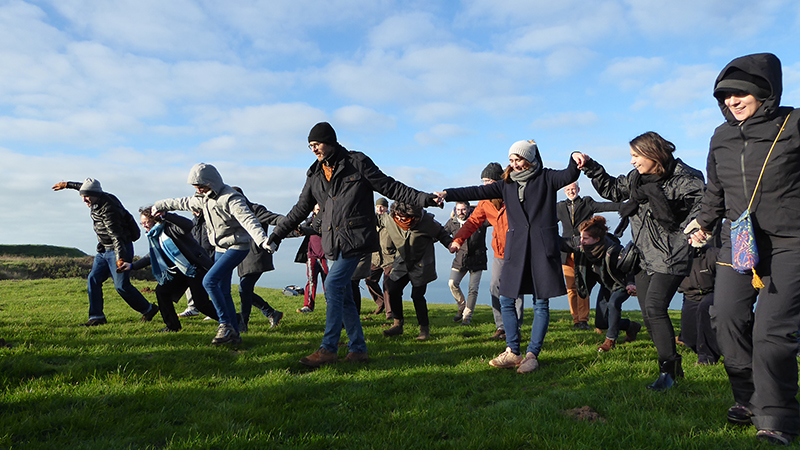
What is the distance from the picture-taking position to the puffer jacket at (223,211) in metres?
6.84

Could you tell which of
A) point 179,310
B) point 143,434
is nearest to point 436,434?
point 143,434

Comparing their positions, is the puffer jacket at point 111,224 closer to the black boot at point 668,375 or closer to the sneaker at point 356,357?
the sneaker at point 356,357

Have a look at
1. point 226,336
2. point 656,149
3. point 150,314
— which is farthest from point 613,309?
point 150,314

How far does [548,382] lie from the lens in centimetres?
502

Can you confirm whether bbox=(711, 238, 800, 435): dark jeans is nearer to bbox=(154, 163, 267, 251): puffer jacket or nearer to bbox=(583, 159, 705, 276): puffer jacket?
bbox=(583, 159, 705, 276): puffer jacket

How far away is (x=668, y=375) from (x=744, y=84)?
275cm

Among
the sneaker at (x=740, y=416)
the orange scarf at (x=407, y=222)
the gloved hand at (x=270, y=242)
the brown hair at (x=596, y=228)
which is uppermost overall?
the orange scarf at (x=407, y=222)

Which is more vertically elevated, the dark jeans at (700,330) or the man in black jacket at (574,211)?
the man in black jacket at (574,211)

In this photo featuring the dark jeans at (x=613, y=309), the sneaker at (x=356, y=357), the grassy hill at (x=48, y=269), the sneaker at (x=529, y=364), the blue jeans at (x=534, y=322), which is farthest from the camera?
the grassy hill at (x=48, y=269)

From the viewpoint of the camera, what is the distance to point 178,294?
25.6 ft

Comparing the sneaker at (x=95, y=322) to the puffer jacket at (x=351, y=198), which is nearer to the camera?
the puffer jacket at (x=351, y=198)

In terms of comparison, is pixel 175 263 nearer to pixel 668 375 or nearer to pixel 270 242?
pixel 270 242

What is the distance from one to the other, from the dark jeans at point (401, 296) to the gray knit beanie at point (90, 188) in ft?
19.0

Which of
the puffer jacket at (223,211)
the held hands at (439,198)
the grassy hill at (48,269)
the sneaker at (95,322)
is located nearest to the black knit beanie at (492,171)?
the held hands at (439,198)
